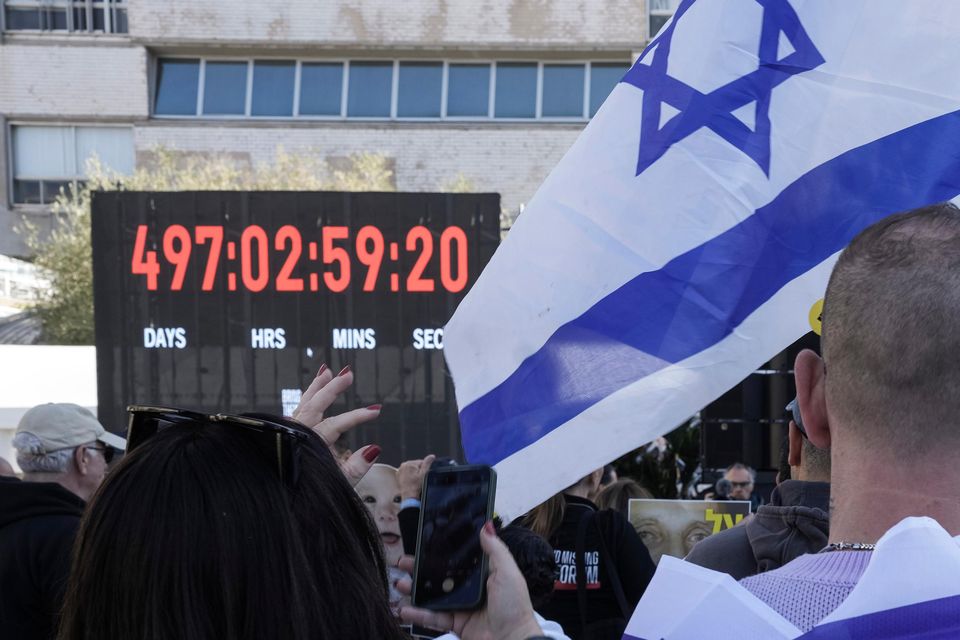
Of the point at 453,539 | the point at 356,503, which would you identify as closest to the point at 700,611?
the point at 453,539

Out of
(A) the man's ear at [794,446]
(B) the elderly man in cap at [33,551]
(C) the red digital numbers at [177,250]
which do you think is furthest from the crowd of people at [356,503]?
(C) the red digital numbers at [177,250]

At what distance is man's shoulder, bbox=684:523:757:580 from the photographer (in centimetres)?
277

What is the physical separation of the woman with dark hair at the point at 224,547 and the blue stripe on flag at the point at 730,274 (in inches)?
66.1

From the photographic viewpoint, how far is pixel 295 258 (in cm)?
887

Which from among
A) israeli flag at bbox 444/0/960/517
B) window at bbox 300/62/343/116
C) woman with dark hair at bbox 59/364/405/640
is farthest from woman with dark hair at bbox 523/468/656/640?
window at bbox 300/62/343/116

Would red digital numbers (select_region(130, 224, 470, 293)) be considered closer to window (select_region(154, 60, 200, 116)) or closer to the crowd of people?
the crowd of people

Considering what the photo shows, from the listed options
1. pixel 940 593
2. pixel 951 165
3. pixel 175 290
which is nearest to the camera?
pixel 940 593

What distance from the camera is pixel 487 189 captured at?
27.2 meters

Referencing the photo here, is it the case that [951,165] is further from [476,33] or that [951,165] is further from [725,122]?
[476,33]

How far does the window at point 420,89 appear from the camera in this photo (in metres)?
27.4

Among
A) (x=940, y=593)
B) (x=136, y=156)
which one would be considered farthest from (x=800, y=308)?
(x=136, y=156)

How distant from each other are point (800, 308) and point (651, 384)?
0.46 m

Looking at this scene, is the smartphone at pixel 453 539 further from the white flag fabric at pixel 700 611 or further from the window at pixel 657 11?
the window at pixel 657 11

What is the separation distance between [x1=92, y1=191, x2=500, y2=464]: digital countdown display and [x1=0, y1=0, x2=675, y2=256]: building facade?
1833 cm
